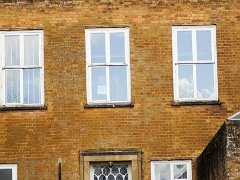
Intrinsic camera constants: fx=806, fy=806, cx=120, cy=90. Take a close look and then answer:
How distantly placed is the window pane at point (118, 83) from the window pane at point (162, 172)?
1.95 metres

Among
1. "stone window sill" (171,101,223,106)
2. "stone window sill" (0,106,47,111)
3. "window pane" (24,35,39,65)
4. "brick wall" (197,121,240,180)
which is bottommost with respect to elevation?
"brick wall" (197,121,240,180)

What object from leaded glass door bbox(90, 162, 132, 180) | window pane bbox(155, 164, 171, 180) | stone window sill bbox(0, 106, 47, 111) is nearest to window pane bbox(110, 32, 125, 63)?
stone window sill bbox(0, 106, 47, 111)

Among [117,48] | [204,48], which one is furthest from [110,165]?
[204,48]

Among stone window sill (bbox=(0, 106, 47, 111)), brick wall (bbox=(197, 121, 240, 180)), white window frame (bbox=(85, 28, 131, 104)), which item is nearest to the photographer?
brick wall (bbox=(197, 121, 240, 180))

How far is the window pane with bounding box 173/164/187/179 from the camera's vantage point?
66.3ft

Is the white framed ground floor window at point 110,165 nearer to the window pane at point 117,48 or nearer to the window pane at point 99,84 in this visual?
the window pane at point 99,84

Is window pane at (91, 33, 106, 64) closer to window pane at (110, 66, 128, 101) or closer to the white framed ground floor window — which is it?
window pane at (110, 66, 128, 101)

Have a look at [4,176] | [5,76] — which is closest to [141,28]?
[5,76]

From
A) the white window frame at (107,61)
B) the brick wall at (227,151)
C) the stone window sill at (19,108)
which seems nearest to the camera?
the brick wall at (227,151)

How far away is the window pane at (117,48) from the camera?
819 inches

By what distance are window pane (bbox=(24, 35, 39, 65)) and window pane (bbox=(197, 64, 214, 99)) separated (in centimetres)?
421

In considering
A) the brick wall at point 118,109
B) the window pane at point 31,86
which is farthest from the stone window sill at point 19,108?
the window pane at point 31,86

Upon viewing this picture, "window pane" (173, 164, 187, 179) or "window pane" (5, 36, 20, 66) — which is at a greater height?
"window pane" (5, 36, 20, 66)

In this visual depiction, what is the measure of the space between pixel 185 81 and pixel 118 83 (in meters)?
1.73
